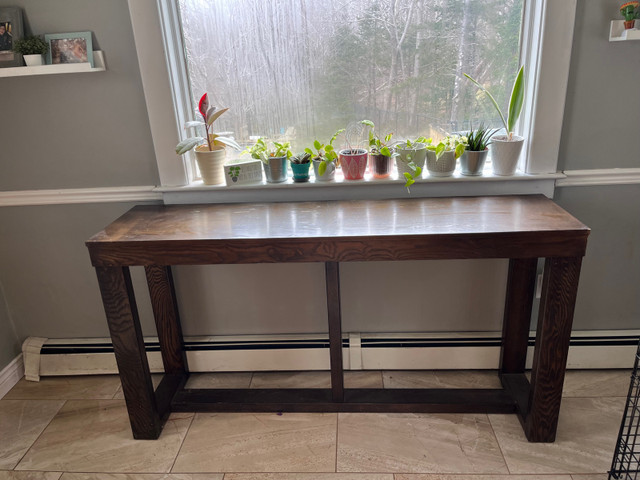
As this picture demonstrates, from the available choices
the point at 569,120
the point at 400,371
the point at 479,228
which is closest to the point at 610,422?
the point at 400,371

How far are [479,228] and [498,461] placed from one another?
860 millimetres

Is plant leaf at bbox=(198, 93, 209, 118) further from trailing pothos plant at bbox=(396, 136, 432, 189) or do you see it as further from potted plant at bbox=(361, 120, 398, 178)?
trailing pothos plant at bbox=(396, 136, 432, 189)

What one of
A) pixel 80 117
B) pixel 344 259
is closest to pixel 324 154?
pixel 344 259

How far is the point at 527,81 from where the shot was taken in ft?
6.21

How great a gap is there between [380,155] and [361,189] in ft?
0.50

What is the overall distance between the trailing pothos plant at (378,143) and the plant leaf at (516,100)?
0.44 meters

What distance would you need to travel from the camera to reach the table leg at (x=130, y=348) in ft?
5.82

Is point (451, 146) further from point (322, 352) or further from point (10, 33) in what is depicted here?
point (10, 33)

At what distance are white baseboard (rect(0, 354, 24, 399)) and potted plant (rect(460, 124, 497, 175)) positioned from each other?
2.19 meters

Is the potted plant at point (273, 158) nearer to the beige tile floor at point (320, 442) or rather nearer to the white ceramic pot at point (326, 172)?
the white ceramic pot at point (326, 172)

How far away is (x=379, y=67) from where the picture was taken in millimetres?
1980

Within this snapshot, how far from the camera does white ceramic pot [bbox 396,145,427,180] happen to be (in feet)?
6.34

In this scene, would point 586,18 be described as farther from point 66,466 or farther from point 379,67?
point 66,466

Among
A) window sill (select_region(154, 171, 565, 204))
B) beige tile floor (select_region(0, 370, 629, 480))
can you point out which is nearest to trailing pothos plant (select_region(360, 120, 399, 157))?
window sill (select_region(154, 171, 565, 204))
